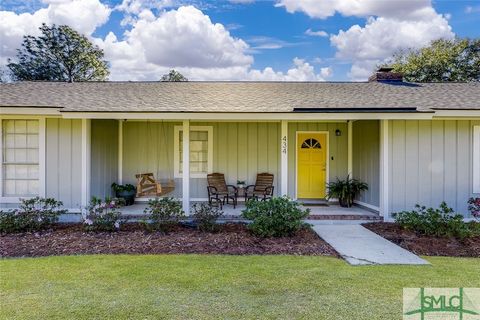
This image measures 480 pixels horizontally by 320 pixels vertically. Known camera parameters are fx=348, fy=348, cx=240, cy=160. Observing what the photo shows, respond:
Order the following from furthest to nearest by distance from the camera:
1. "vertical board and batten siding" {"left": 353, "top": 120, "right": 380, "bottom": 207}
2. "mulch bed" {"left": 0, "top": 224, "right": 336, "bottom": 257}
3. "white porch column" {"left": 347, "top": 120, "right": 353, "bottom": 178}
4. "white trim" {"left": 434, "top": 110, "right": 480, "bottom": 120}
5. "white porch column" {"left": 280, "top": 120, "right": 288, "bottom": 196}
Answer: "white porch column" {"left": 347, "top": 120, "right": 353, "bottom": 178} < "vertical board and batten siding" {"left": 353, "top": 120, "right": 380, "bottom": 207} < "white porch column" {"left": 280, "top": 120, "right": 288, "bottom": 196} < "white trim" {"left": 434, "top": 110, "right": 480, "bottom": 120} < "mulch bed" {"left": 0, "top": 224, "right": 336, "bottom": 257}

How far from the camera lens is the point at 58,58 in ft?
108

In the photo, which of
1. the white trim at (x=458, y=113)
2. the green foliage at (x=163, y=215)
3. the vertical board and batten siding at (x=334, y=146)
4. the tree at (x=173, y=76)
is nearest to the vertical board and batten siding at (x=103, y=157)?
the green foliage at (x=163, y=215)

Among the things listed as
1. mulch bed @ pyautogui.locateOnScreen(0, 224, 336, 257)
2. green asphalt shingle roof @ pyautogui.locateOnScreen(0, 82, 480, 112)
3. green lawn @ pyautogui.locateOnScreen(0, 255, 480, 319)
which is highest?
green asphalt shingle roof @ pyautogui.locateOnScreen(0, 82, 480, 112)

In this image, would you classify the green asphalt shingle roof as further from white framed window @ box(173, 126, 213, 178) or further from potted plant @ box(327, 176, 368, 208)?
potted plant @ box(327, 176, 368, 208)

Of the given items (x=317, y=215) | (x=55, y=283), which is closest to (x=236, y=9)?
(x=317, y=215)

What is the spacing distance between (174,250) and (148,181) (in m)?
4.43

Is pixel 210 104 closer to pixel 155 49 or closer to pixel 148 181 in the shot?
pixel 148 181

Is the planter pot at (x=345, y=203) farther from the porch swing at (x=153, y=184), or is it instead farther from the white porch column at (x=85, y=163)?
the white porch column at (x=85, y=163)

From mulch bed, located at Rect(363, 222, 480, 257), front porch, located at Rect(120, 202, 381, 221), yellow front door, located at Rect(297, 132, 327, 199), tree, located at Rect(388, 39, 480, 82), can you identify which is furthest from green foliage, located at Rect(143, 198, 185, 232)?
tree, located at Rect(388, 39, 480, 82)

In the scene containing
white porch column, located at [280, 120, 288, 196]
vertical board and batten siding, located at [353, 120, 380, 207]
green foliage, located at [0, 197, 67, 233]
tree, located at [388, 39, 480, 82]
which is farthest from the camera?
tree, located at [388, 39, 480, 82]

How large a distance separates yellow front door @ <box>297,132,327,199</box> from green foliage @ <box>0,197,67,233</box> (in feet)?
20.7

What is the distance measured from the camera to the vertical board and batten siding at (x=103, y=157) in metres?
8.36

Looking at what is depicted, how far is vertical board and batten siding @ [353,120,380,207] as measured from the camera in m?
8.54

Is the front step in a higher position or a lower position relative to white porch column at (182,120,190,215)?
lower
